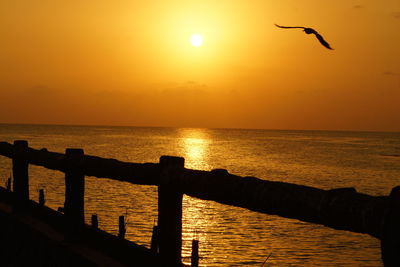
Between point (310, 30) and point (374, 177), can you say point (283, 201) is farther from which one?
point (374, 177)

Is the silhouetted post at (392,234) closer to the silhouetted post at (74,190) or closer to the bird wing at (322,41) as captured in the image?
the bird wing at (322,41)

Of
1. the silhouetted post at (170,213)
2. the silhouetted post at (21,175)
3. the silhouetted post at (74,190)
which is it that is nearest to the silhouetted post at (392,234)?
the silhouetted post at (170,213)

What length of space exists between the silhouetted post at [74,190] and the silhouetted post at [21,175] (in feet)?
6.30

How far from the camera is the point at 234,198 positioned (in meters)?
3.74

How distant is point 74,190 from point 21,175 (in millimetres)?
2294

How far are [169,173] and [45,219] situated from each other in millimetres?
3548

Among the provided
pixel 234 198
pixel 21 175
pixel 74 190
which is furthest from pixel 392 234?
pixel 21 175

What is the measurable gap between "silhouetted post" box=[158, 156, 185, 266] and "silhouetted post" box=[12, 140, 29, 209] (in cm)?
406

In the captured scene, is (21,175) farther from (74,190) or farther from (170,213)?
(170,213)

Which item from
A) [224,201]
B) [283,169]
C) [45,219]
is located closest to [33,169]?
[283,169]

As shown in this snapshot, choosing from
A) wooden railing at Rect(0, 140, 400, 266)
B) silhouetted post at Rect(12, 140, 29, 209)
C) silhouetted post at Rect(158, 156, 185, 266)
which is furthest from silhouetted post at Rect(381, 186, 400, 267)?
silhouetted post at Rect(12, 140, 29, 209)

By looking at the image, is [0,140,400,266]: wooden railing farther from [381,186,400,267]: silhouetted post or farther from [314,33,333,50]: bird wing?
[314,33,333,50]: bird wing

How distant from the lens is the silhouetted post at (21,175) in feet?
25.9

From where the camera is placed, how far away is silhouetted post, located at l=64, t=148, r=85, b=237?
19.9ft
